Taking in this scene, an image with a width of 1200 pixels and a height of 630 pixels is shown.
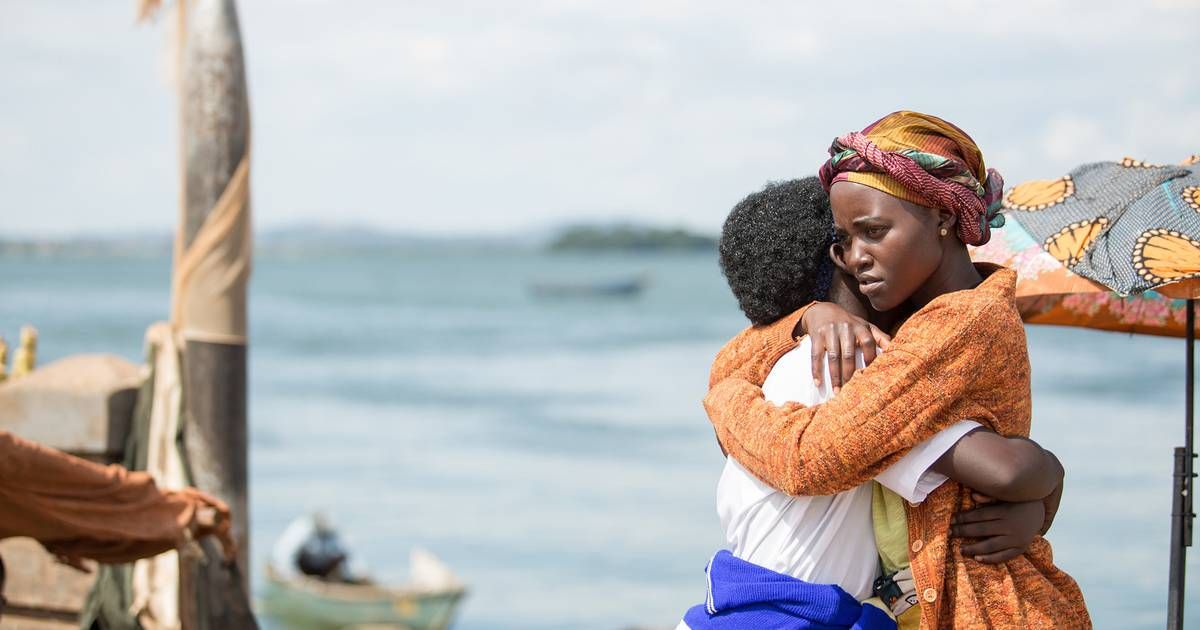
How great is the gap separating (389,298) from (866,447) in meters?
63.3

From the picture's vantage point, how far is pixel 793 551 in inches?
79.4

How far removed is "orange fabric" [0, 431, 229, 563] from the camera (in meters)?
3.49

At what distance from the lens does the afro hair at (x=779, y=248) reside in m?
2.17

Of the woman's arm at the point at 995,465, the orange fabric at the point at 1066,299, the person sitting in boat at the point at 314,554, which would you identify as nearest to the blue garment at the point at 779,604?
the woman's arm at the point at 995,465

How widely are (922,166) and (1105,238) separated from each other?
3.15ft

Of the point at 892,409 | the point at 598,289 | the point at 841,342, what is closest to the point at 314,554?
the point at 841,342

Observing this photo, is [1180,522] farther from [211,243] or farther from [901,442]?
[211,243]

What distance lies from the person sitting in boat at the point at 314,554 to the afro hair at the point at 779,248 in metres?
9.74

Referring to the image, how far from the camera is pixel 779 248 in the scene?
2170 mm

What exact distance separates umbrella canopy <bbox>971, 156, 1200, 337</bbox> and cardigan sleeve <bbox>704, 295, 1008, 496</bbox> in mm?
788

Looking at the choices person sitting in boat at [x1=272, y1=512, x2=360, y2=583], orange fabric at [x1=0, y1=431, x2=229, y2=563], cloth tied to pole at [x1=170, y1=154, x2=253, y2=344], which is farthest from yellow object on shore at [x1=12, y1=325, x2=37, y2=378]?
person sitting in boat at [x1=272, y1=512, x2=360, y2=583]

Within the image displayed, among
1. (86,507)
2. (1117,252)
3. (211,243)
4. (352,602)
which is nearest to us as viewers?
(1117,252)

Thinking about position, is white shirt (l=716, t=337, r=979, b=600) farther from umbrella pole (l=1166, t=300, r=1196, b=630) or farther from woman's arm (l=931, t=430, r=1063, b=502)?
umbrella pole (l=1166, t=300, r=1196, b=630)

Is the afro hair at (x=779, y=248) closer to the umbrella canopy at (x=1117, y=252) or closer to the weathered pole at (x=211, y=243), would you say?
the umbrella canopy at (x=1117, y=252)
